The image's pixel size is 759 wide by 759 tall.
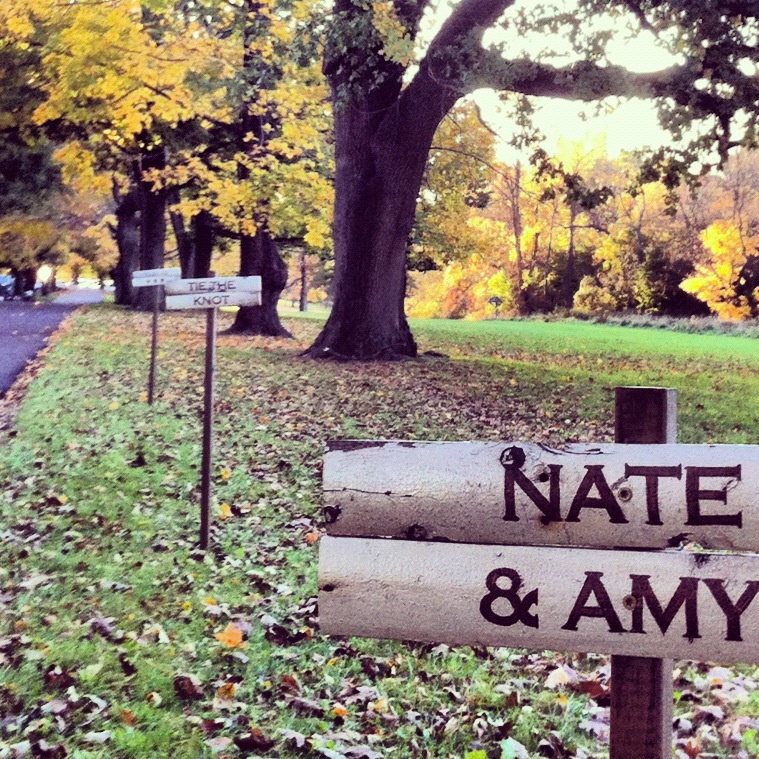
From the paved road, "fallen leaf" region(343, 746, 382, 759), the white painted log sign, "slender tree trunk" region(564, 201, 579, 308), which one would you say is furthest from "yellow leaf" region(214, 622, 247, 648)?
"slender tree trunk" region(564, 201, 579, 308)

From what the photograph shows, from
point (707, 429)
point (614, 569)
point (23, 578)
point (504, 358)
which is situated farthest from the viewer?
point (504, 358)

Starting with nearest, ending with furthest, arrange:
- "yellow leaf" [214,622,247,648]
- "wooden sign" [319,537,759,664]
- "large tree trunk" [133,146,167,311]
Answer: "wooden sign" [319,537,759,664] → "yellow leaf" [214,622,247,648] → "large tree trunk" [133,146,167,311]

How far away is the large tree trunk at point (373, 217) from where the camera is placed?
16547mm

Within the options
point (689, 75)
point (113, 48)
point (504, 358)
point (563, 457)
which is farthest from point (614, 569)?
point (504, 358)

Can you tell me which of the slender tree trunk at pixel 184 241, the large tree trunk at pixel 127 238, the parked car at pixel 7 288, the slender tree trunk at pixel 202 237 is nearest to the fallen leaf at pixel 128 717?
the slender tree trunk at pixel 202 237

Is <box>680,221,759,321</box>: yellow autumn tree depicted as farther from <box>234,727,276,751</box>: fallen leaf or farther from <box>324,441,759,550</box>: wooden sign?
<box>324,441,759,550</box>: wooden sign

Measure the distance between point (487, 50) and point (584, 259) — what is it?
1656 inches

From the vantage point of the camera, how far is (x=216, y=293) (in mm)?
6652

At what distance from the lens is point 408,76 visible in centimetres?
1983

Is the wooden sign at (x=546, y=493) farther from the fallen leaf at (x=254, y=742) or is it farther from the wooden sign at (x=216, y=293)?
the wooden sign at (x=216, y=293)

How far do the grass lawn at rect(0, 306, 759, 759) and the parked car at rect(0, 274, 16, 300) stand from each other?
50603mm

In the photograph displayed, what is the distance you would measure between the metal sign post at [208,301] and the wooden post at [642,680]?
4.41 meters

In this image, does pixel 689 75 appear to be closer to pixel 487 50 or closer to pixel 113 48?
pixel 487 50

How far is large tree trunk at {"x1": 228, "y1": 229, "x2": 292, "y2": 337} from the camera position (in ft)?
83.4
